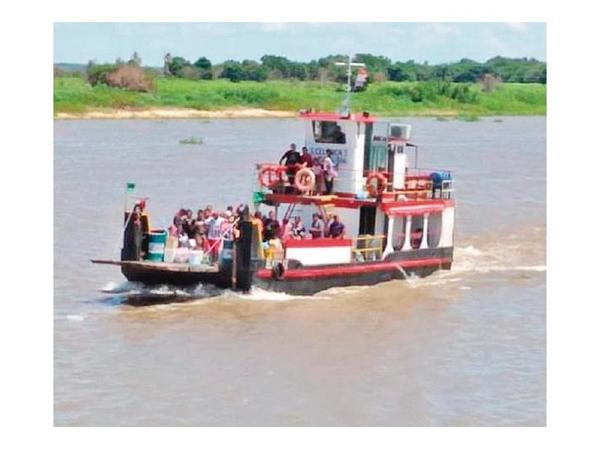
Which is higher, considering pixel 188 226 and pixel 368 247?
pixel 188 226

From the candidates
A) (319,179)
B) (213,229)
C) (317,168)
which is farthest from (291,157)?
(213,229)

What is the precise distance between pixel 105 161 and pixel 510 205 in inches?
510

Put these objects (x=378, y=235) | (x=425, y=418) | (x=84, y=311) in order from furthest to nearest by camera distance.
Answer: (x=378, y=235) < (x=84, y=311) < (x=425, y=418)

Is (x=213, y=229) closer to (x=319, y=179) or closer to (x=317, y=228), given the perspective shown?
(x=317, y=228)

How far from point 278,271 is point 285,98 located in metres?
44.5

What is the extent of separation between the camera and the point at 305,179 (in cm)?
2509

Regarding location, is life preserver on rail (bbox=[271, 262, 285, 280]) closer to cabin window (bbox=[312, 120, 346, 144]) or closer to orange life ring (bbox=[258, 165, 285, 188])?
orange life ring (bbox=[258, 165, 285, 188])

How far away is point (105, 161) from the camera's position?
149 ft

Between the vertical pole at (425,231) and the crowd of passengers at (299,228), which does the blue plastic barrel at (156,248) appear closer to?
the crowd of passengers at (299,228)

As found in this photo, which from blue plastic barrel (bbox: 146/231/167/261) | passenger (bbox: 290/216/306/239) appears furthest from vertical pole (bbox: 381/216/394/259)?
blue plastic barrel (bbox: 146/231/167/261)

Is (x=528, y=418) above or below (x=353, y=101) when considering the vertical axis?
below

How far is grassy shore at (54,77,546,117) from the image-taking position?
65.6 metres

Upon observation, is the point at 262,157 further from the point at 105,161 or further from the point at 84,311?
the point at 84,311
